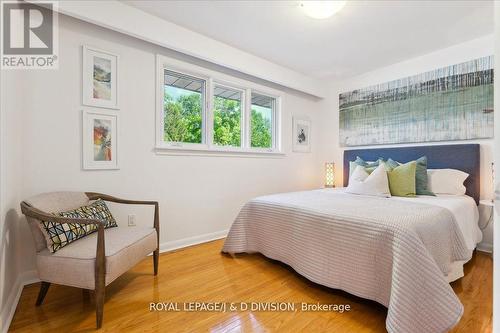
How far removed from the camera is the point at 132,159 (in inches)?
99.3

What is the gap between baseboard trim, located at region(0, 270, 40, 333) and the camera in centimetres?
142

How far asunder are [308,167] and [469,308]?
299 cm

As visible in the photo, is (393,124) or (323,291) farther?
(393,124)

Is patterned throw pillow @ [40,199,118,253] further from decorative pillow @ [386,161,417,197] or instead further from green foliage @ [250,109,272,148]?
decorative pillow @ [386,161,417,197]

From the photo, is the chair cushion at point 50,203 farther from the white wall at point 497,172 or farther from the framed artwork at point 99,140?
the white wall at point 497,172

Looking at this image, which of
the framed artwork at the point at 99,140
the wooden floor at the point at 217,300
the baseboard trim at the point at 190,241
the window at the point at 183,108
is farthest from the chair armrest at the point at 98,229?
the window at the point at 183,108

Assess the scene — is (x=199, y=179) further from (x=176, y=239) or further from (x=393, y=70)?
(x=393, y=70)

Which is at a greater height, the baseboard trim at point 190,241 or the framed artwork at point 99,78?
the framed artwork at point 99,78

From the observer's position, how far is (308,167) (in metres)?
4.45

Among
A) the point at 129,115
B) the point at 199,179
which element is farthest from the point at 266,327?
the point at 129,115

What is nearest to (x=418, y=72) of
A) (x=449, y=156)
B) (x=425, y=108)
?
(x=425, y=108)

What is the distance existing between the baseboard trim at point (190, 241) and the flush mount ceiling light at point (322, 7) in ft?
8.77

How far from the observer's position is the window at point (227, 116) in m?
3.33

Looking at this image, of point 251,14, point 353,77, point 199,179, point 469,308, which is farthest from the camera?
point 353,77
